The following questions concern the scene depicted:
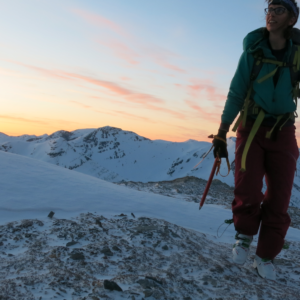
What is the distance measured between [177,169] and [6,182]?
17825 cm

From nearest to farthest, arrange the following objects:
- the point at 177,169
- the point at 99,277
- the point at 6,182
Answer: the point at 99,277 < the point at 6,182 < the point at 177,169

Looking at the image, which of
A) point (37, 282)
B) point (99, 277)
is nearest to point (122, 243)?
point (99, 277)

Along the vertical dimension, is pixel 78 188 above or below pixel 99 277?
above

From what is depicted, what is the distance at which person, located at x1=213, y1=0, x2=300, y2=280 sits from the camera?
314 centimetres

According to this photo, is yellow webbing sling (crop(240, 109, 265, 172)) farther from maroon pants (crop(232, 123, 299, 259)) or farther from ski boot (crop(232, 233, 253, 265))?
ski boot (crop(232, 233, 253, 265))

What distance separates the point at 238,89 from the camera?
130 inches

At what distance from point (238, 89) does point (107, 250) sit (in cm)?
241

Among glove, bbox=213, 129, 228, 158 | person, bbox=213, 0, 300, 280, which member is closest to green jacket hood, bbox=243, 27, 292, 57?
person, bbox=213, 0, 300, 280

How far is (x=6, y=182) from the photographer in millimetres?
4992

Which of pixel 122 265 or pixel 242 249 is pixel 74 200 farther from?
pixel 242 249

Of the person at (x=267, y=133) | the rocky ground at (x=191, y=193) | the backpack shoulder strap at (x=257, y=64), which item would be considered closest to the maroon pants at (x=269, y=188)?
the person at (x=267, y=133)

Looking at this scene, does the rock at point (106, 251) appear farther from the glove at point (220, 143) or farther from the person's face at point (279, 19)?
the person's face at point (279, 19)

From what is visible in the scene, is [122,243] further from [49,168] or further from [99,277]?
[49,168]

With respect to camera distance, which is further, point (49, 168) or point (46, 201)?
point (49, 168)
